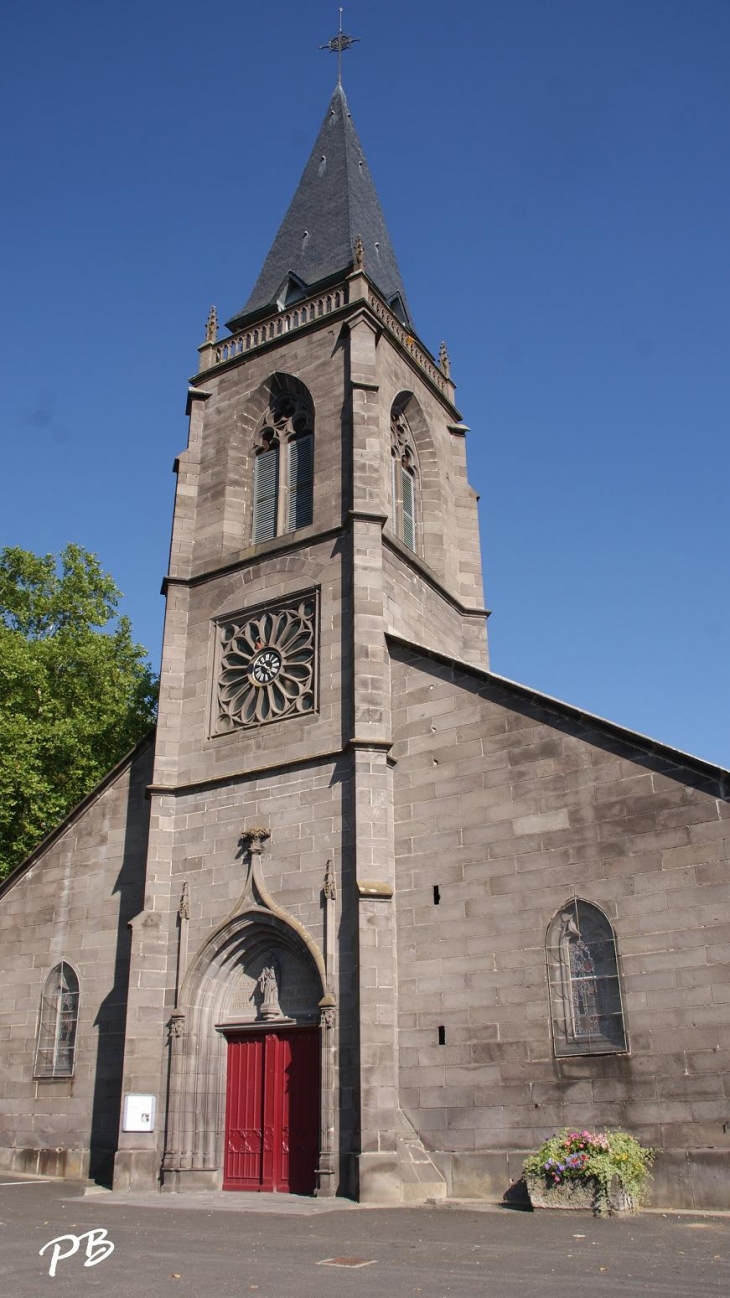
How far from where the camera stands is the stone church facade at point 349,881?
46.7 ft

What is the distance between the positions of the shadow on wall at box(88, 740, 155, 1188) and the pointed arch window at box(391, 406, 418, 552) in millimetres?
6993

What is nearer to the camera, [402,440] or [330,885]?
[330,885]

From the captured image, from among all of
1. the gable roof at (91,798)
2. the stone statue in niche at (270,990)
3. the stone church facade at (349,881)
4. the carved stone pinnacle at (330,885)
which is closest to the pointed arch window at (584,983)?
the stone church facade at (349,881)

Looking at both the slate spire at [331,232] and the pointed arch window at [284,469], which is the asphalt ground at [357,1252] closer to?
the pointed arch window at [284,469]

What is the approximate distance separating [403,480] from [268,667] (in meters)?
5.95

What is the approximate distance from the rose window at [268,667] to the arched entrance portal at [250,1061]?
3.85 metres

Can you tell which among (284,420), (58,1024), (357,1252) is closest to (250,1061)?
(58,1024)

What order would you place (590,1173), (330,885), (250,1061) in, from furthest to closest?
1. (250,1061)
2. (330,885)
3. (590,1173)

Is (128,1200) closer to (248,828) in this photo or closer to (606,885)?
(248,828)

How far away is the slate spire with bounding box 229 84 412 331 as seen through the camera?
85.7 ft

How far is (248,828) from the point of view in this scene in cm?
1800

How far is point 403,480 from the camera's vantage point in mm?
23078

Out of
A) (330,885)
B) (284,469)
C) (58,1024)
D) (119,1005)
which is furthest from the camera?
(284,469)

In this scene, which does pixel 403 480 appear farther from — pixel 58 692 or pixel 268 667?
pixel 58 692
